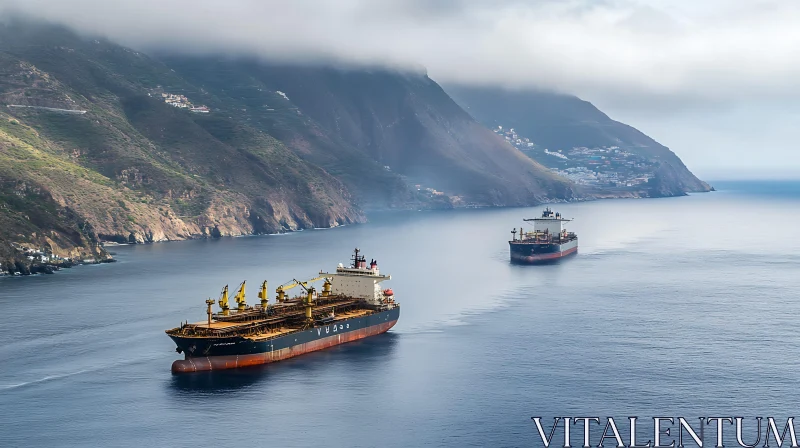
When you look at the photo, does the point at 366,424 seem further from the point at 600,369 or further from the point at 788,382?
the point at 788,382

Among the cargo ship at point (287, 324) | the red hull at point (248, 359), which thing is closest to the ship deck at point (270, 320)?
the cargo ship at point (287, 324)

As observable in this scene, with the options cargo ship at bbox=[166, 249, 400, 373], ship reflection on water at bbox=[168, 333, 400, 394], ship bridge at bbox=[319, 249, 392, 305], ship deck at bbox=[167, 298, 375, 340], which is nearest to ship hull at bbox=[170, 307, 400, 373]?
cargo ship at bbox=[166, 249, 400, 373]

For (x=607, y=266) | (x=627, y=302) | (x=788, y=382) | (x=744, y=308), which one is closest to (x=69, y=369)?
(x=788, y=382)

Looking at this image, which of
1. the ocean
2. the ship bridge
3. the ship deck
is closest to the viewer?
the ocean

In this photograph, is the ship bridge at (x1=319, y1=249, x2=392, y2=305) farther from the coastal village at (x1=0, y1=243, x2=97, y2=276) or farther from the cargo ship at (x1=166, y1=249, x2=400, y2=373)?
the coastal village at (x1=0, y1=243, x2=97, y2=276)

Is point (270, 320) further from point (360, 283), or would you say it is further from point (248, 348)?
point (360, 283)

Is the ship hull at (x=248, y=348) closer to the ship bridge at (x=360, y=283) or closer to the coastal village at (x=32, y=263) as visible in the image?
the ship bridge at (x=360, y=283)
